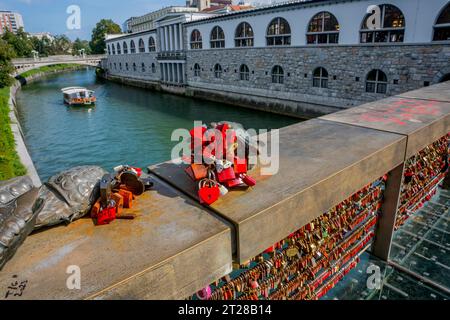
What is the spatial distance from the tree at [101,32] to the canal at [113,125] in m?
45.6

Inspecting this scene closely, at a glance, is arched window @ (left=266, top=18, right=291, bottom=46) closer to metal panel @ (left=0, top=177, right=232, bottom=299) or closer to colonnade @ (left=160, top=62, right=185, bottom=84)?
colonnade @ (left=160, top=62, right=185, bottom=84)

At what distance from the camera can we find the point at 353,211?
396 centimetres

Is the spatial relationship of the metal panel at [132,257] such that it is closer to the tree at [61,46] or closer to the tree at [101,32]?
the tree at [101,32]

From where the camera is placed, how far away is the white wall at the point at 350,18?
1456 centimetres

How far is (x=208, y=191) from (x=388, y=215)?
304 cm

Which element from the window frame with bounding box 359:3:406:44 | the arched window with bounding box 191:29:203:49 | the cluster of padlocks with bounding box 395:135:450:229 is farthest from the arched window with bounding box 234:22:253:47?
the cluster of padlocks with bounding box 395:135:450:229

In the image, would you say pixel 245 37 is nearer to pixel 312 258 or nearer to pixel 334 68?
pixel 334 68

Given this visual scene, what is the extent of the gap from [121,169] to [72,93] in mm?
30346

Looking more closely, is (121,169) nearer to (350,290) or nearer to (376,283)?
(350,290)

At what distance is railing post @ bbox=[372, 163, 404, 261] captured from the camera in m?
4.12

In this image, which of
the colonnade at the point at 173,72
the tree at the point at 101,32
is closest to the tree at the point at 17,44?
the tree at the point at 101,32

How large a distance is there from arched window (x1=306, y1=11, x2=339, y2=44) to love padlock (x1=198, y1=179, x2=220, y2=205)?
18381 millimetres

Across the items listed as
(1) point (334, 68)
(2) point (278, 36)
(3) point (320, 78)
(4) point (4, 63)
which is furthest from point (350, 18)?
(4) point (4, 63)

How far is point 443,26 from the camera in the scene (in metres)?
14.2
